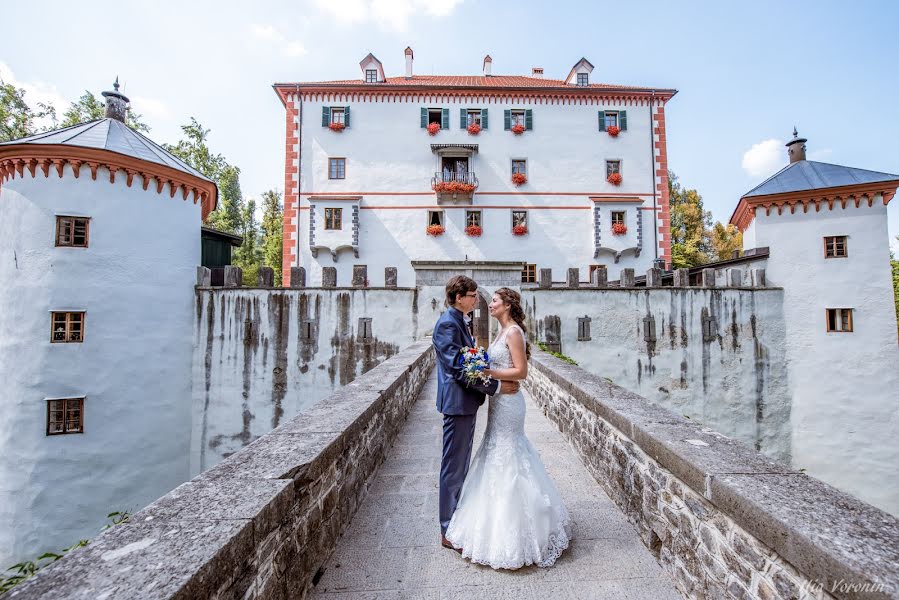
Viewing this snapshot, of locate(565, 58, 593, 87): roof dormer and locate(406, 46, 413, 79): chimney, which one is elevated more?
locate(406, 46, 413, 79): chimney

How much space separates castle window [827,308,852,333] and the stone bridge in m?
12.3

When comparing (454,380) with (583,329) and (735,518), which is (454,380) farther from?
(583,329)

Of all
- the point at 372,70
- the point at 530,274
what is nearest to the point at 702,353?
the point at 530,274

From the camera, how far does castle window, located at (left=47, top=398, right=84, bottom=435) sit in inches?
395

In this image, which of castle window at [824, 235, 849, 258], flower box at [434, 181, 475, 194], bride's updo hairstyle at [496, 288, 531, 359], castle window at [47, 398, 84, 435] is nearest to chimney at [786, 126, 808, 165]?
castle window at [824, 235, 849, 258]

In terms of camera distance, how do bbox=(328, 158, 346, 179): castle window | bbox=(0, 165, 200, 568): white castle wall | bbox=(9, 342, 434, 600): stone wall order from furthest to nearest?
bbox=(328, 158, 346, 179): castle window, bbox=(0, 165, 200, 568): white castle wall, bbox=(9, 342, 434, 600): stone wall

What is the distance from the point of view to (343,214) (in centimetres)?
1931

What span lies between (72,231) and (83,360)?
3.29 m

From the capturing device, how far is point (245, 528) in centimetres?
170

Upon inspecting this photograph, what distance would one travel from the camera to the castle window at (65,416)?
32.9 ft

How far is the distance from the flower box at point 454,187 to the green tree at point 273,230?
16.7m

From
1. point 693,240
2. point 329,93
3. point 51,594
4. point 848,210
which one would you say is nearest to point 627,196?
point 848,210

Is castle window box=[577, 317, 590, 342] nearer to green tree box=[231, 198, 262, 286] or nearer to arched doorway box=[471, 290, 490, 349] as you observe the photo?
arched doorway box=[471, 290, 490, 349]

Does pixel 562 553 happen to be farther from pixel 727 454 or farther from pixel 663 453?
pixel 727 454
